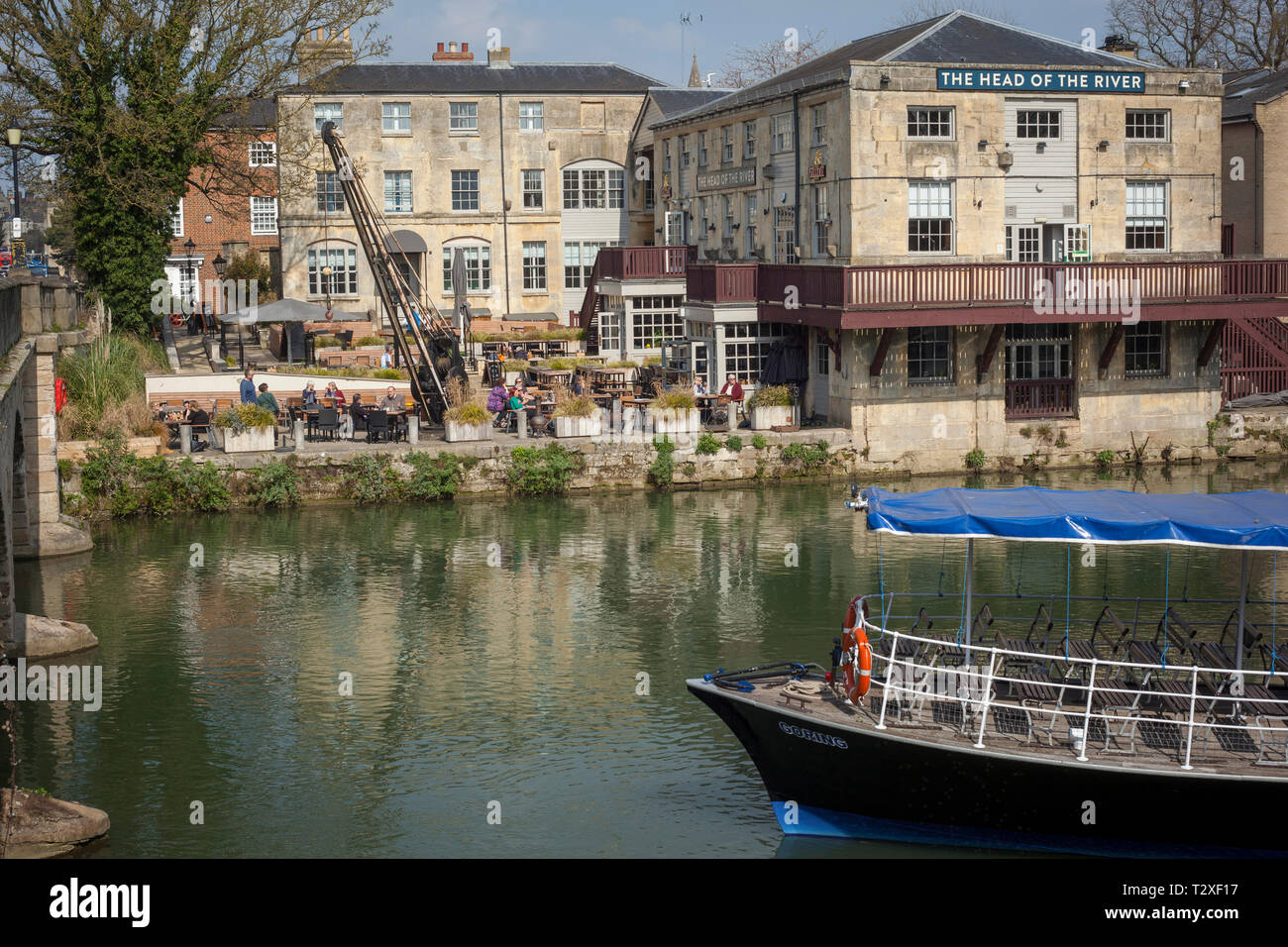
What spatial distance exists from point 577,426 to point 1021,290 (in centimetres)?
1096

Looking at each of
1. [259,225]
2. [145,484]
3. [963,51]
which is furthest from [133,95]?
[259,225]

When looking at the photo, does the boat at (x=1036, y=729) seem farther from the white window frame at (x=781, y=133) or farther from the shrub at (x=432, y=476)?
the white window frame at (x=781, y=133)

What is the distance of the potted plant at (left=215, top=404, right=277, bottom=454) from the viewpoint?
112 ft

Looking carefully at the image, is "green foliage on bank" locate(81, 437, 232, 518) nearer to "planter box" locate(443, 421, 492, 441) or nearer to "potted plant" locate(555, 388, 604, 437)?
"planter box" locate(443, 421, 492, 441)

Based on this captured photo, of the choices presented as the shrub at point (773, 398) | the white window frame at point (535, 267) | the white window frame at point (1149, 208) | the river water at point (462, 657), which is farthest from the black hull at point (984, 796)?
the white window frame at point (535, 267)

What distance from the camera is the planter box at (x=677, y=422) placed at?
119ft

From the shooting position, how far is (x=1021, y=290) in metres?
36.1

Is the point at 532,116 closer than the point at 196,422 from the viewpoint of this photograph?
No

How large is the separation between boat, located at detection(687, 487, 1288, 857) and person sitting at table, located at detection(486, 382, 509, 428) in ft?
68.2

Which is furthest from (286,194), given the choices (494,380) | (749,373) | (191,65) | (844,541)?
(844,541)

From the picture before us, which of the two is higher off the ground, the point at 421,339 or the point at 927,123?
the point at 927,123

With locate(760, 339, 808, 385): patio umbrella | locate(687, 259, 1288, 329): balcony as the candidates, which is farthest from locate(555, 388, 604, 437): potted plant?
locate(687, 259, 1288, 329): balcony

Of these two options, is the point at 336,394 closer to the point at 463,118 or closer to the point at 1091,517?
the point at 463,118
